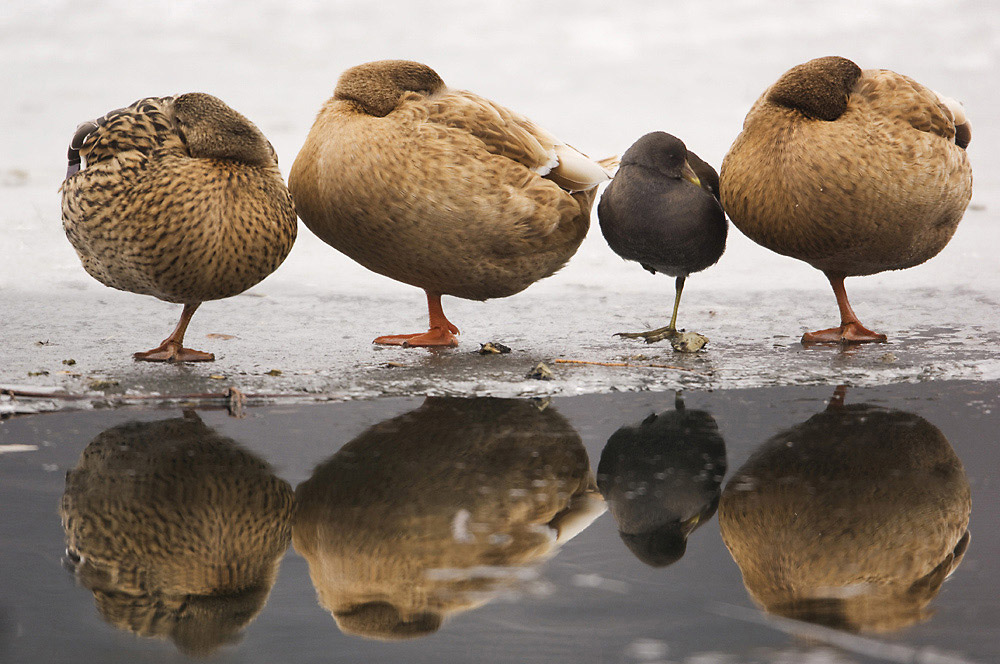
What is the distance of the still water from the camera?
1.83 m

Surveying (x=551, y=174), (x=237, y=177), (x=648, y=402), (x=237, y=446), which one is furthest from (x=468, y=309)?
(x=237, y=446)

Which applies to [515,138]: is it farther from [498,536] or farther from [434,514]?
[498,536]

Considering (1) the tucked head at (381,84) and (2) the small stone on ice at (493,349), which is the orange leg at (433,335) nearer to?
(2) the small stone on ice at (493,349)

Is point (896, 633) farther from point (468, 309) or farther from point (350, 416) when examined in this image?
point (468, 309)

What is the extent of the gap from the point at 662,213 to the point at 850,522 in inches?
99.2

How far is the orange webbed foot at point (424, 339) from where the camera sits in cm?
459

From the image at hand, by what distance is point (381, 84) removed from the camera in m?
4.43

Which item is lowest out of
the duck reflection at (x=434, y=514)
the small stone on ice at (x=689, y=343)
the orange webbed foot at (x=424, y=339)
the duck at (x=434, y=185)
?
the duck reflection at (x=434, y=514)

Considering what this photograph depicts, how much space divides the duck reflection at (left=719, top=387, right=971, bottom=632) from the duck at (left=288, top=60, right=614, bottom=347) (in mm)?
1857

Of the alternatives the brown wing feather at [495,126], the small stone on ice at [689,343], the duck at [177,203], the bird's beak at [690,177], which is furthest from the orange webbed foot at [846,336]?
the duck at [177,203]

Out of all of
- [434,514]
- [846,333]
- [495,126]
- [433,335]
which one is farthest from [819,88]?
[434,514]

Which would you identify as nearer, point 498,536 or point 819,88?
point 498,536

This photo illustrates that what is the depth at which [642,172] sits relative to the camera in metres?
4.75

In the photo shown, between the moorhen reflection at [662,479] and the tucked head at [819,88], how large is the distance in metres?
1.92
